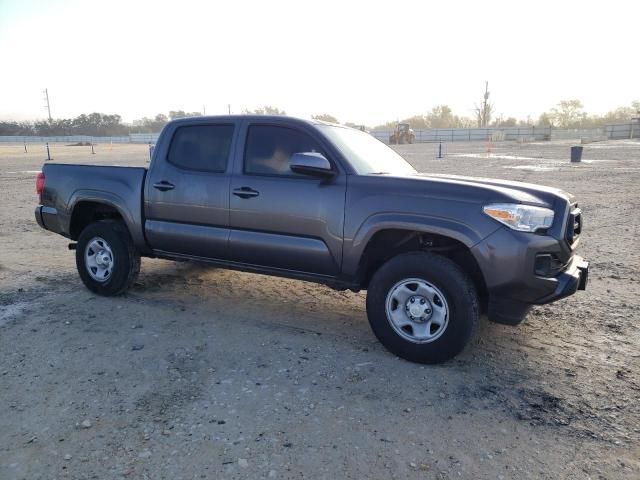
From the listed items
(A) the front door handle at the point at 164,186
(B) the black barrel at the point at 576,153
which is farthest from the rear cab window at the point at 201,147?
(B) the black barrel at the point at 576,153

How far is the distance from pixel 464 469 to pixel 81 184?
4627 millimetres

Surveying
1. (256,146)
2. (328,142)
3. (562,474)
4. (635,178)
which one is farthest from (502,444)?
(635,178)

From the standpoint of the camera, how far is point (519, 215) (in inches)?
134

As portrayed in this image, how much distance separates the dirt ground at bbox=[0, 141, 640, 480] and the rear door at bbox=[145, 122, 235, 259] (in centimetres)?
72

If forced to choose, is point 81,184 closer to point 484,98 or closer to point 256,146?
point 256,146

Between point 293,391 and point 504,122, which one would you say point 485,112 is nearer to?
point 504,122

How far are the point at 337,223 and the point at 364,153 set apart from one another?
36.2 inches

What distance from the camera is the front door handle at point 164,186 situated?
4744 millimetres

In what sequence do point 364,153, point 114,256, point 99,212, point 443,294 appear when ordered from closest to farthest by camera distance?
point 443,294
point 364,153
point 114,256
point 99,212

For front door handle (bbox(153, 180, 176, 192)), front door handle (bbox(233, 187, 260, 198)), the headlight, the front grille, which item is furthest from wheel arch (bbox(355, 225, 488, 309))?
front door handle (bbox(153, 180, 176, 192))

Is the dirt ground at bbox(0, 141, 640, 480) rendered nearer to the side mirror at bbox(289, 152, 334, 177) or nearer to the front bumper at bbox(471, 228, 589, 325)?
the front bumper at bbox(471, 228, 589, 325)

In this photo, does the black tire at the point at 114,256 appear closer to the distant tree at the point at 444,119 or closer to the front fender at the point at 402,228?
the front fender at the point at 402,228

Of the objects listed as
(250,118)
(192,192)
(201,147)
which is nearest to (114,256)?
(192,192)

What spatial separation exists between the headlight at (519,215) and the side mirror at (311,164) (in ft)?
4.11
